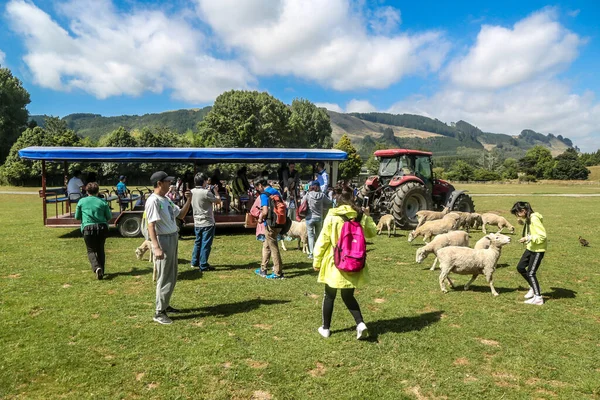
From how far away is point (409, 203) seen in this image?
13.8 m

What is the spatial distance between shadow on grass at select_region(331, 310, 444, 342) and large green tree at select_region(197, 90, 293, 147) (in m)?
51.1

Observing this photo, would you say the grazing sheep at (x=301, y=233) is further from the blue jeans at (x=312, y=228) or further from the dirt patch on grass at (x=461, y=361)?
the dirt patch on grass at (x=461, y=361)

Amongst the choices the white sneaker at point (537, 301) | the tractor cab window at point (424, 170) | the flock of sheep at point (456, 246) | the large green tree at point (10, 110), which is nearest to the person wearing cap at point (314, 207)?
the flock of sheep at point (456, 246)

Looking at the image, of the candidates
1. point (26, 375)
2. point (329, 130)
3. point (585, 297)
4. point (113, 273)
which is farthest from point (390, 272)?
point (329, 130)

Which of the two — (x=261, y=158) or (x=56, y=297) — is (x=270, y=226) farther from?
(x=261, y=158)

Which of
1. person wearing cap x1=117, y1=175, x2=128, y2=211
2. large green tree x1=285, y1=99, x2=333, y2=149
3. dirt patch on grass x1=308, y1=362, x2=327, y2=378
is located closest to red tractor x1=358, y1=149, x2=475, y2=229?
person wearing cap x1=117, y1=175, x2=128, y2=211

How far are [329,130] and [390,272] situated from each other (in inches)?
2594

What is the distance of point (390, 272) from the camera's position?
7922 millimetres

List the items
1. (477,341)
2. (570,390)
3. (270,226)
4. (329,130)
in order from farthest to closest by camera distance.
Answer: (329,130)
(270,226)
(477,341)
(570,390)

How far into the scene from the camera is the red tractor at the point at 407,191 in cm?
1324

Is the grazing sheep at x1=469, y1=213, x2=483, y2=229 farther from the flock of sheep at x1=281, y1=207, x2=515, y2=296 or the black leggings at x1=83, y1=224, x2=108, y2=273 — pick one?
the black leggings at x1=83, y1=224, x2=108, y2=273

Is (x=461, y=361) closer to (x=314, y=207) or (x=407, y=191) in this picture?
(x=314, y=207)

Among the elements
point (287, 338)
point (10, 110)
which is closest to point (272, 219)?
point (287, 338)

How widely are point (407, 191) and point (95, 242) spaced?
9.68 meters
